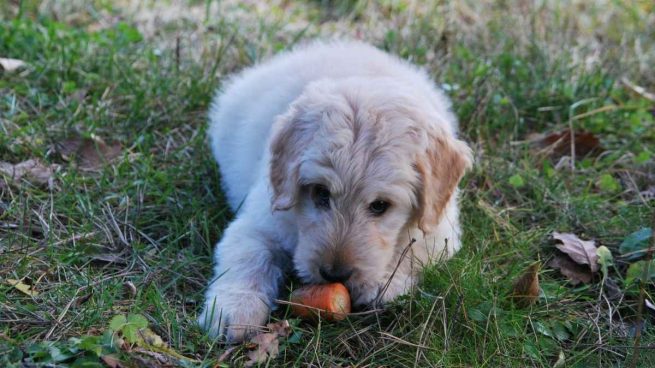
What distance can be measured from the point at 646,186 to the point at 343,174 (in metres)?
2.28

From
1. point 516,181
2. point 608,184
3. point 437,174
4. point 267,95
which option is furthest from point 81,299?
point 608,184

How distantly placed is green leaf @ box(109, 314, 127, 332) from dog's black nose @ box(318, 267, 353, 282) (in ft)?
2.38

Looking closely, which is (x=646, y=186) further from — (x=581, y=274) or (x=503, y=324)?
(x=503, y=324)

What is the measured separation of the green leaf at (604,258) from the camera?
3697mm

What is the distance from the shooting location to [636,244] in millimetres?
3826

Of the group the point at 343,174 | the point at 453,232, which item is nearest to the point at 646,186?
the point at 453,232

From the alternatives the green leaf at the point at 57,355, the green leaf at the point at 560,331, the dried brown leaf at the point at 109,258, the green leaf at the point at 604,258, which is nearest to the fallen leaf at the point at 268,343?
the green leaf at the point at 57,355

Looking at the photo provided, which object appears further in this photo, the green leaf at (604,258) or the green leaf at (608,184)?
the green leaf at (608,184)

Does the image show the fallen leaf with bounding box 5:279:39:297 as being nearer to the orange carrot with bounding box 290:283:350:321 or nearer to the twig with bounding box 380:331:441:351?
the orange carrot with bounding box 290:283:350:321

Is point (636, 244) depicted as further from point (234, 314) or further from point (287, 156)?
point (234, 314)

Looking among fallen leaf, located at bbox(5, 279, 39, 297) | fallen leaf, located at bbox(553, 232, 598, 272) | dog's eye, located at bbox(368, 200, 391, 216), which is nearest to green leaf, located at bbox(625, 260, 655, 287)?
fallen leaf, located at bbox(553, 232, 598, 272)

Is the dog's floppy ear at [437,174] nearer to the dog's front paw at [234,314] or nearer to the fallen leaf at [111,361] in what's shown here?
the dog's front paw at [234,314]

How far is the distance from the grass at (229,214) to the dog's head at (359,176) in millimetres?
249

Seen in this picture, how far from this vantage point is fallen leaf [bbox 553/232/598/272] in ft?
12.3
